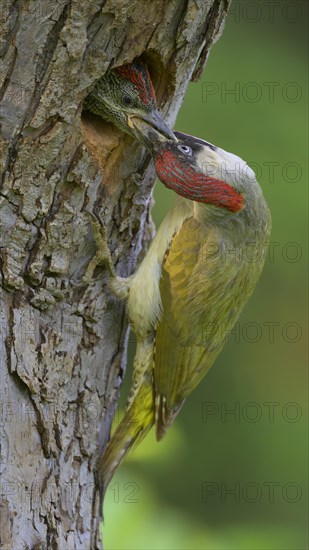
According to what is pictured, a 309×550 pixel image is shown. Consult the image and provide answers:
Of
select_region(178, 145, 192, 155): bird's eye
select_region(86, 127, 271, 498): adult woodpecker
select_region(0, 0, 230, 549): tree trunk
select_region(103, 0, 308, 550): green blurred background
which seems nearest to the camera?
select_region(0, 0, 230, 549): tree trunk

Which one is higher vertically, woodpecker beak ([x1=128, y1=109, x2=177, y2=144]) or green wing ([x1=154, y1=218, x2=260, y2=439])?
woodpecker beak ([x1=128, y1=109, x2=177, y2=144])

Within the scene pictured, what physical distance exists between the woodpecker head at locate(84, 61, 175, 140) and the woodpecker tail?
1006 mm

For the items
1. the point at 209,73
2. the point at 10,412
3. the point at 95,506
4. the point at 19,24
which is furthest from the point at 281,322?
the point at 19,24

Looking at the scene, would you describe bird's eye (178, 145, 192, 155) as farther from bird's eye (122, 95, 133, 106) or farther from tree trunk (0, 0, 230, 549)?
bird's eye (122, 95, 133, 106)

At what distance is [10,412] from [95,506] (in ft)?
1.91

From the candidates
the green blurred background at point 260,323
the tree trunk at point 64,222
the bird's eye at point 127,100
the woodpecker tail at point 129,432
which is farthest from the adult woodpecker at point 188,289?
the green blurred background at point 260,323

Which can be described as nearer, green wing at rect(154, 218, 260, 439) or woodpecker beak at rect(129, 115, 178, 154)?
woodpecker beak at rect(129, 115, 178, 154)

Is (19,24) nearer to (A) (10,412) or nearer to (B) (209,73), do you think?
(A) (10,412)

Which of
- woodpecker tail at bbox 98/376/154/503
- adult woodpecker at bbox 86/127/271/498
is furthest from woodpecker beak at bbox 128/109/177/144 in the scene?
woodpecker tail at bbox 98/376/154/503

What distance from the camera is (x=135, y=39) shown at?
2.72 metres

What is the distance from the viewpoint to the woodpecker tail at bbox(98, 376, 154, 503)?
322cm

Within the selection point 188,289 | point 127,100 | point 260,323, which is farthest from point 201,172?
point 260,323

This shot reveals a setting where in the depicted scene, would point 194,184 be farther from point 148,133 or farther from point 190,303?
point 190,303

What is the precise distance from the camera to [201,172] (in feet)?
10.3
